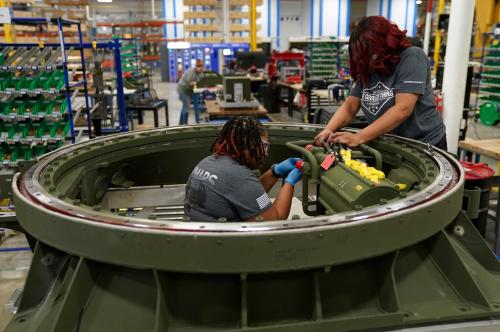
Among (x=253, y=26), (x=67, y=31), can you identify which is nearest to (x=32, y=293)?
(x=67, y=31)

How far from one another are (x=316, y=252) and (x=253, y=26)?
44.3 feet

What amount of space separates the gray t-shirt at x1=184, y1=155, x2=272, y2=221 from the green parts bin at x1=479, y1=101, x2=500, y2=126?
793cm

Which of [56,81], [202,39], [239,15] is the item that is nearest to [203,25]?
[202,39]

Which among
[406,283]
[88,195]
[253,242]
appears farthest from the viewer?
[88,195]

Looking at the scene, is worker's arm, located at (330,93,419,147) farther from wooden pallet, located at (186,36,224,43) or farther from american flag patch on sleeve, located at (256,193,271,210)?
wooden pallet, located at (186,36,224,43)

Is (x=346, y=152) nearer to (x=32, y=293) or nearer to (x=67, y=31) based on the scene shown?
(x=32, y=293)

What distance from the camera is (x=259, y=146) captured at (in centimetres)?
207

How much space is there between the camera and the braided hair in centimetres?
205

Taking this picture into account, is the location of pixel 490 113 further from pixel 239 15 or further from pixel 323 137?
pixel 239 15

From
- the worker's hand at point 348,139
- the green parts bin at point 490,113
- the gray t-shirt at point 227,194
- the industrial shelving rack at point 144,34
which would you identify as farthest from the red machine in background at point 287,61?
the gray t-shirt at point 227,194

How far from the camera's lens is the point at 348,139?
2.35m

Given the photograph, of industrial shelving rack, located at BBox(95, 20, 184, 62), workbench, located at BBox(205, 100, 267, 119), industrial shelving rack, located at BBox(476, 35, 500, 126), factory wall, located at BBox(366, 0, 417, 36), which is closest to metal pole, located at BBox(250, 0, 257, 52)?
industrial shelving rack, located at BBox(95, 20, 184, 62)

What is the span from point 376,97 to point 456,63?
1648mm


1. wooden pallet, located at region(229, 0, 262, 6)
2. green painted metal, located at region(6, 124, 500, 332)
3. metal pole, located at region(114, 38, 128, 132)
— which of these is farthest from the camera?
wooden pallet, located at region(229, 0, 262, 6)
